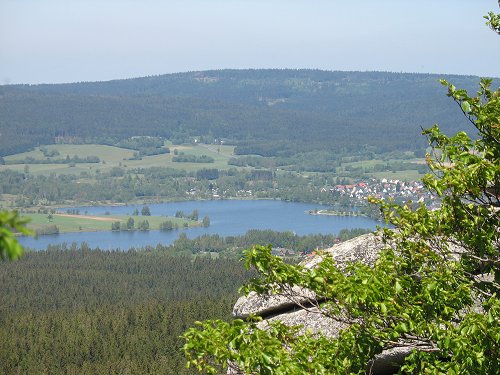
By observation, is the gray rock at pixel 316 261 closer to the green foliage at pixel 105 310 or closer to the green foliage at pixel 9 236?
the green foliage at pixel 9 236

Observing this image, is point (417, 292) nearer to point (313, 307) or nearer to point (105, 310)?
point (313, 307)

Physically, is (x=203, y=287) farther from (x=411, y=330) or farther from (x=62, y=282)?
(x=411, y=330)

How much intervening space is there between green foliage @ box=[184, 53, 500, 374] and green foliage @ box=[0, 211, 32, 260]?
4903mm

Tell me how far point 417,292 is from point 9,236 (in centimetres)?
751

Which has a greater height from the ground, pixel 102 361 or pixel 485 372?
pixel 485 372

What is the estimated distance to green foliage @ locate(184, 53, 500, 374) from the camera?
33.3 ft

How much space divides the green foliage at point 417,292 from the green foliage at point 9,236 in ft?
16.1

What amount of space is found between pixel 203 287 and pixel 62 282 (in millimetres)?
19802

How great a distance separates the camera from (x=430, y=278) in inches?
452

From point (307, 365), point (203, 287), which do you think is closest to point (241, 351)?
point (307, 365)

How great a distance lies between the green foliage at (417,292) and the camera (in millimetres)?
10148

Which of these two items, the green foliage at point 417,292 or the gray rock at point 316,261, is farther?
the gray rock at point 316,261

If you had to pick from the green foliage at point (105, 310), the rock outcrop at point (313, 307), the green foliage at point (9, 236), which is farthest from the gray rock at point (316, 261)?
the green foliage at point (105, 310)

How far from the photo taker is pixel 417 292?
11711 mm
